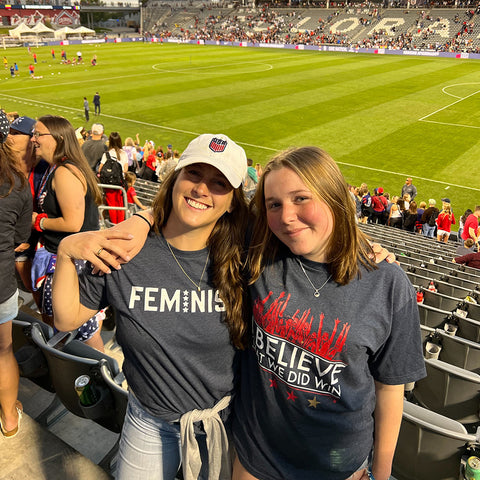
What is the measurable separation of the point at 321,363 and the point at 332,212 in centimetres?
62

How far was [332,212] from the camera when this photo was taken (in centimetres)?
172

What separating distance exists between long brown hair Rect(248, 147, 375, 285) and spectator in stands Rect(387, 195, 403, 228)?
35.5 feet

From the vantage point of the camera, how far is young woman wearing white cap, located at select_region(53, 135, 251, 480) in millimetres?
1823

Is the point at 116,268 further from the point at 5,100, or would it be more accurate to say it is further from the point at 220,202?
the point at 5,100

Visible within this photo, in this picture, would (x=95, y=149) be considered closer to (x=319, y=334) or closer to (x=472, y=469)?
(x=319, y=334)

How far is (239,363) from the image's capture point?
195cm

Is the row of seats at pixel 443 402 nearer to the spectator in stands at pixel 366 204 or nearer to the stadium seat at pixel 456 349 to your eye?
the stadium seat at pixel 456 349

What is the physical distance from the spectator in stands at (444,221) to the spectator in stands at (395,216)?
109cm

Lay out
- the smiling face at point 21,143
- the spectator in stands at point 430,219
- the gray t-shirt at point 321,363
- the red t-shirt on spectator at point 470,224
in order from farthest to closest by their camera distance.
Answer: the spectator in stands at point 430,219, the red t-shirt on spectator at point 470,224, the smiling face at point 21,143, the gray t-shirt at point 321,363

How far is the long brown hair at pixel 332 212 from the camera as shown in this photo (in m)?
1.67

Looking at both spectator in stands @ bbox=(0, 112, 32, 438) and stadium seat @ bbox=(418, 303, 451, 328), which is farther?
stadium seat @ bbox=(418, 303, 451, 328)

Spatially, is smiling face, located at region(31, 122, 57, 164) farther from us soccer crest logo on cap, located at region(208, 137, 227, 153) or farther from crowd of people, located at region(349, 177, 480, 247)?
crowd of people, located at region(349, 177, 480, 247)

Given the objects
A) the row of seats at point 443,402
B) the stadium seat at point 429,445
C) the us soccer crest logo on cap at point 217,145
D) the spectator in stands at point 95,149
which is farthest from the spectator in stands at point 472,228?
the us soccer crest logo on cap at point 217,145

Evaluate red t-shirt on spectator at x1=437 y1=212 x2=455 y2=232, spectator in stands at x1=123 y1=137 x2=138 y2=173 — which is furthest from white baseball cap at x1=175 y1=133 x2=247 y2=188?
spectator in stands at x1=123 y1=137 x2=138 y2=173
